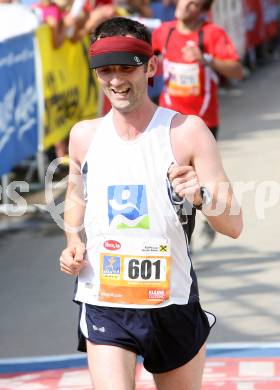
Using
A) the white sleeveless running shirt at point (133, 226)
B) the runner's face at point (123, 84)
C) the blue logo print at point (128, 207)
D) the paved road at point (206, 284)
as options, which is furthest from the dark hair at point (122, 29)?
the paved road at point (206, 284)

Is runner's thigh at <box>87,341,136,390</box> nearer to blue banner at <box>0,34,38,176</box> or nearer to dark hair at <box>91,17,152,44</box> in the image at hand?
dark hair at <box>91,17,152,44</box>

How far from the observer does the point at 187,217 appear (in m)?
4.08

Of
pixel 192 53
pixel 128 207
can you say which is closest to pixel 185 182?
pixel 128 207

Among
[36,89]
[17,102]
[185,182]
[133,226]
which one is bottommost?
[36,89]

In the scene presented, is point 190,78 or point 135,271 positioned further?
point 190,78

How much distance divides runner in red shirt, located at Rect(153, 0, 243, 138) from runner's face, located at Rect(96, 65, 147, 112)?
4053 millimetres

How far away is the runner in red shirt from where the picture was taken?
26.3ft

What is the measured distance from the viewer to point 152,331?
400cm

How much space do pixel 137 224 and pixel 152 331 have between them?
15.1 inches

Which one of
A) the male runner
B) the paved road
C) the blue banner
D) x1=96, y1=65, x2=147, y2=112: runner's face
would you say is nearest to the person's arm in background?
the paved road

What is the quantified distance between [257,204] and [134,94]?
6.44m

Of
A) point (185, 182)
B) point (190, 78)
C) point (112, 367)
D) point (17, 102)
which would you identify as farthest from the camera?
point (17, 102)

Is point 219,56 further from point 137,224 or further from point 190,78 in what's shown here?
point 137,224

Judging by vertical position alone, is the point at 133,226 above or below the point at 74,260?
above
